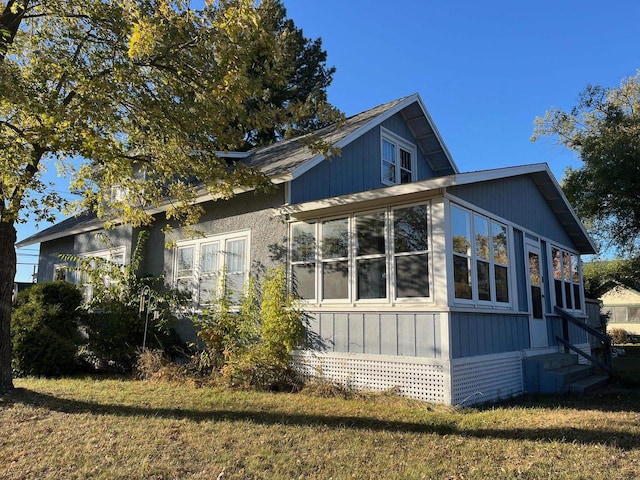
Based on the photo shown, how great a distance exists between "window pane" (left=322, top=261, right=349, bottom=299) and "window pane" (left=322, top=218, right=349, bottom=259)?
185 mm

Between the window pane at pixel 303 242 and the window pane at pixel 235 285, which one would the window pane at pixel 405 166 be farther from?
the window pane at pixel 235 285

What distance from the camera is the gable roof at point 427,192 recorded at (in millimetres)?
7320

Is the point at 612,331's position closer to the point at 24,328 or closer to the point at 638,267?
the point at 638,267

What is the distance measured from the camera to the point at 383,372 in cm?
772

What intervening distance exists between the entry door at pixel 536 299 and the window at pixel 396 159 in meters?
3.75

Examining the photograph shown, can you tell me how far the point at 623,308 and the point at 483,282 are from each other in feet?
89.3

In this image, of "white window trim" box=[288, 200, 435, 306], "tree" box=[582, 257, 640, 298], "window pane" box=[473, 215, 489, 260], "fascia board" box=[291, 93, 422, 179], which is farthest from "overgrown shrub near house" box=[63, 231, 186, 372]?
"tree" box=[582, 257, 640, 298]

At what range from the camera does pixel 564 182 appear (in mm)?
20406

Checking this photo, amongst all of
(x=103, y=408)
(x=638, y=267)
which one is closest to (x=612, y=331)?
(x=638, y=267)

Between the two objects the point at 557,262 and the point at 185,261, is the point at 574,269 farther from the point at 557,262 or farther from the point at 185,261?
the point at 185,261

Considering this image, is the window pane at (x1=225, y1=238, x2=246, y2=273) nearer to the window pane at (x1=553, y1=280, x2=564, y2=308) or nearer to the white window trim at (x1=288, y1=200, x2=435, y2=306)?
the white window trim at (x1=288, y1=200, x2=435, y2=306)

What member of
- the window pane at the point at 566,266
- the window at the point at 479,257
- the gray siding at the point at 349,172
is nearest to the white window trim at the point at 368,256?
the window at the point at 479,257

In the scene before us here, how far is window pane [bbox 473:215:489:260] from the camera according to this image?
8.60 metres

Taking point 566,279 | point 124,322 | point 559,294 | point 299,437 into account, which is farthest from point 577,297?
point 124,322
